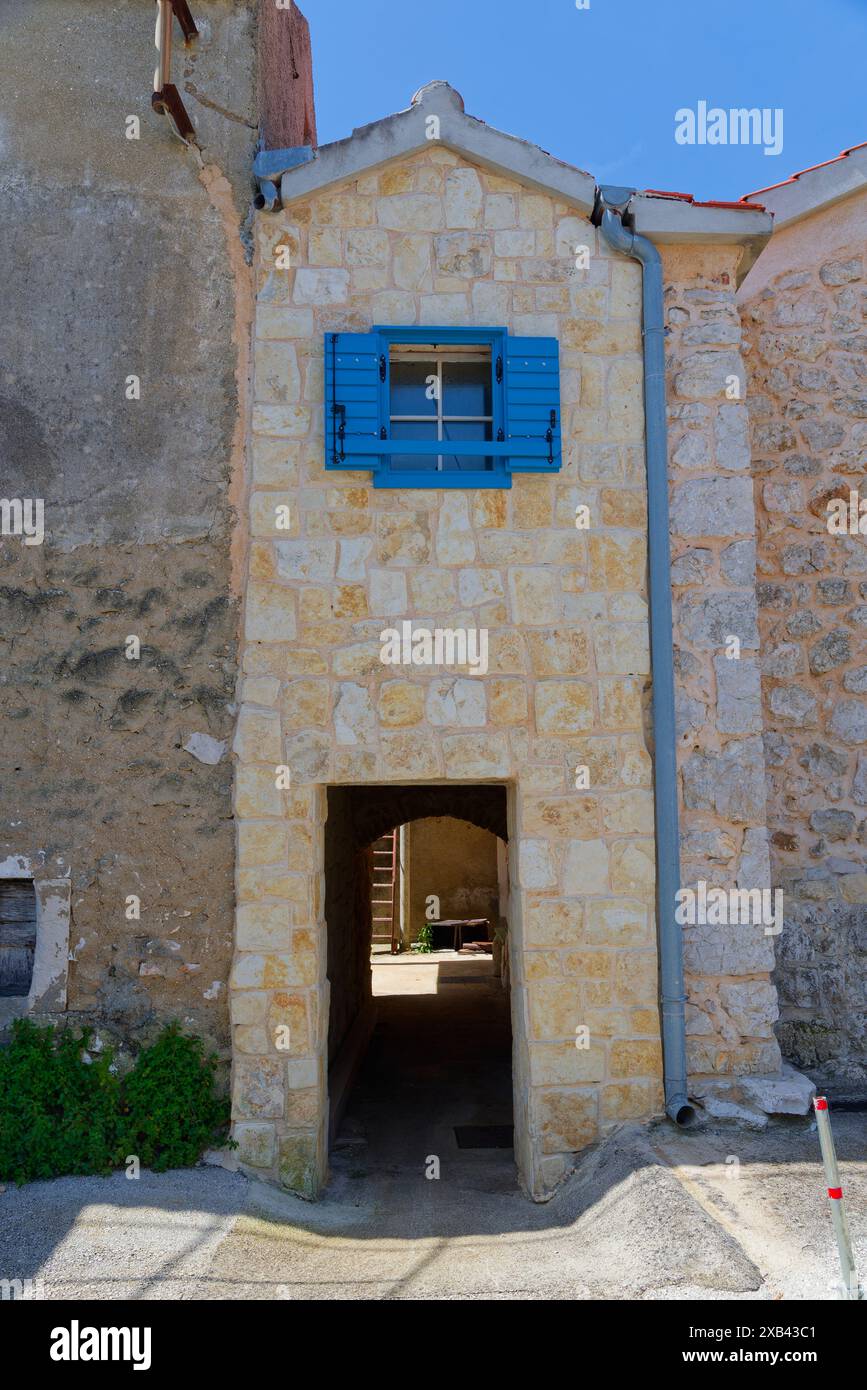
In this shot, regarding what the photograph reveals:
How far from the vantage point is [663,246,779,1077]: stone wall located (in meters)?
5.00

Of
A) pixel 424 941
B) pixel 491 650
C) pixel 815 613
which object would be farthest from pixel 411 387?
pixel 424 941

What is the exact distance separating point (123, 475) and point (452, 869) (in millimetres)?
12468

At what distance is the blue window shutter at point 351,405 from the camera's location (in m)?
4.99

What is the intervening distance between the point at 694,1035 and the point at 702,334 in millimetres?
3695

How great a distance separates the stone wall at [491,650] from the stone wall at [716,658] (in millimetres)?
240

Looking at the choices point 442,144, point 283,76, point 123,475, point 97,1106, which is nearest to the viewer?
point 97,1106

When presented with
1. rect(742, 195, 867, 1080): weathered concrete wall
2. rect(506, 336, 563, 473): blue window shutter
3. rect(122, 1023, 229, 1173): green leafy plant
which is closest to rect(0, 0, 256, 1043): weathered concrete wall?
rect(122, 1023, 229, 1173): green leafy plant

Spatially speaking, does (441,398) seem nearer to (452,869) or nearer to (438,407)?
(438,407)

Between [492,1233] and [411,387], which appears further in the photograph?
[411,387]

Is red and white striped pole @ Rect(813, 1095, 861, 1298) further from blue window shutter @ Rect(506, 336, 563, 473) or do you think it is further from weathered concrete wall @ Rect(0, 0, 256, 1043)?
blue window shutter @ Rect(506, 336, 563, 473)

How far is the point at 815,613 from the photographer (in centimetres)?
574

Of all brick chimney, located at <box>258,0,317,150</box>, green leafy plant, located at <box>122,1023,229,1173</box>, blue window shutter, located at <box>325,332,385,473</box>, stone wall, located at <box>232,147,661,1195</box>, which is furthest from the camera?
brick chimney, located at <box>258,0,317,150</box>

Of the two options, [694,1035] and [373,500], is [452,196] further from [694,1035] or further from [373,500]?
[694,1035]

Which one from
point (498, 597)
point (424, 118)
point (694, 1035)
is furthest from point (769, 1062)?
point (424, 118)
